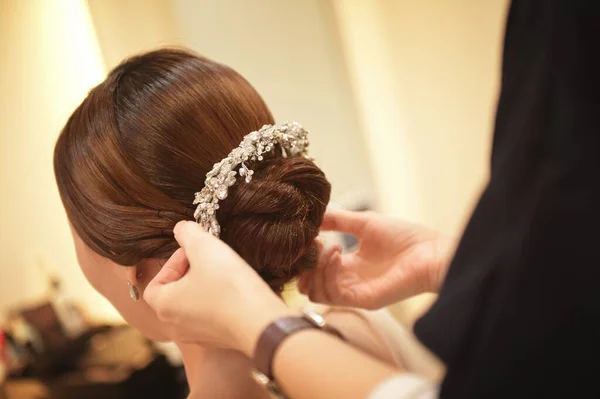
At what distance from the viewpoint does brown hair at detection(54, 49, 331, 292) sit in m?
0.69

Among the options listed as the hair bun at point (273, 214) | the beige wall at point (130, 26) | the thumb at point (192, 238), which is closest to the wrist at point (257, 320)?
the thumb at point (192, 238)

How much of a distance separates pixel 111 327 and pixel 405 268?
110cm

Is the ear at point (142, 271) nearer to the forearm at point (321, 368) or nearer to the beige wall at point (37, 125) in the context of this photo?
the forearm at point (321, 368)

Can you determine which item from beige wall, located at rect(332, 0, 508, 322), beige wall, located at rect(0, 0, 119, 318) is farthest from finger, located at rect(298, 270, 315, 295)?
beige wall, located at rect(332, 0, 508, 322)

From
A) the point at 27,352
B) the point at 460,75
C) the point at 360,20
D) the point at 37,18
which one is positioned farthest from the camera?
the point at 360,20

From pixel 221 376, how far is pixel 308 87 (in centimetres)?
105

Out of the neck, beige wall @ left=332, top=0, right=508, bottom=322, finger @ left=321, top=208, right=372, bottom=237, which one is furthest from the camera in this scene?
beige wall @ left=332, top=0, right=508, bottom=322

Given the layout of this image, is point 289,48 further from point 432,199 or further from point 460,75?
point 432,199

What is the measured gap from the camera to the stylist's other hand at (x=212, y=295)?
49 cm

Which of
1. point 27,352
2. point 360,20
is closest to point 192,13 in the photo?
point 360,20

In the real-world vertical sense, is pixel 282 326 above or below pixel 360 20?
below

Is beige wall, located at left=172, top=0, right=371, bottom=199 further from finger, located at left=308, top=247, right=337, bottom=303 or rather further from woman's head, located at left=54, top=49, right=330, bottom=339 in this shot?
finger, located at left=308, top=247, right=337, bottom=303

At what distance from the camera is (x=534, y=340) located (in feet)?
1.15

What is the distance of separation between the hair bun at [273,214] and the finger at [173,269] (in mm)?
117
